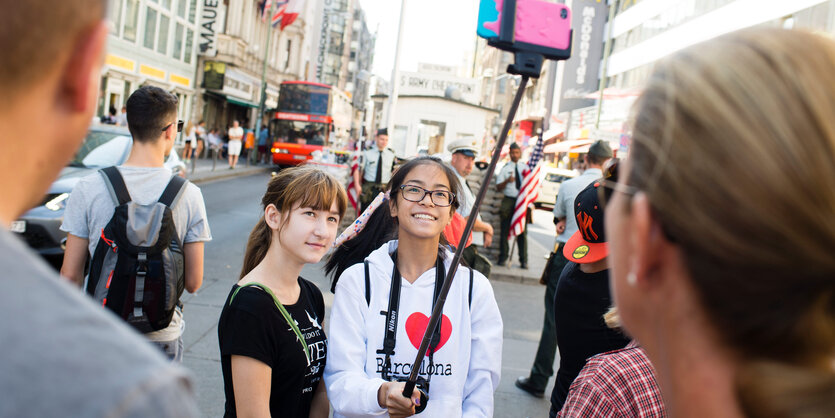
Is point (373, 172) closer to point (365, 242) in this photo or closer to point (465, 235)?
point (365, 242)

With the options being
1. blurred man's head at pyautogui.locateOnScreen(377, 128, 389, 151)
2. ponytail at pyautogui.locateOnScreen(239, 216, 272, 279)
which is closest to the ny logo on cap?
ponytail at pyautogui.locateOnScreen(239, 216, 272, 279)

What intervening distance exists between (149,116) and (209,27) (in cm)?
3114

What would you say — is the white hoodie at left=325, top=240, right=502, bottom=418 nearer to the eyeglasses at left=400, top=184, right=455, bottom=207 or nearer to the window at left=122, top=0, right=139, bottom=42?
the eyeglasses at left=400, top=184, right=455, bottom=207

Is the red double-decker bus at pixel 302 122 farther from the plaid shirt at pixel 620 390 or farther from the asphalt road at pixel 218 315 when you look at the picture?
the plaid shirt at pixel 620 390

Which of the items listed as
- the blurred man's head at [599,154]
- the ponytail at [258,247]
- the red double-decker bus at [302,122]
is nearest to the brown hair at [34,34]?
the ponytail at [258,247]

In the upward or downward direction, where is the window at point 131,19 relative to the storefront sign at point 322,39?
downward

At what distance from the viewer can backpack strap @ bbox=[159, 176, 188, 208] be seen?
3000mm

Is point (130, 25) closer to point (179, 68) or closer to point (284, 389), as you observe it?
point (179, 68)

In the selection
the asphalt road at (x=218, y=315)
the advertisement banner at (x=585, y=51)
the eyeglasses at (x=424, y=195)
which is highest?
the advertisement banner at (x=585, y=51)

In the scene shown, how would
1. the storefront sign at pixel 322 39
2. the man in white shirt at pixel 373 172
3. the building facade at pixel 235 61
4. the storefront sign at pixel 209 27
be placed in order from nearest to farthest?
the man in white shirt at pixel 373 172 → the storefront sign at pixel 209 27 → the building facade at pixel 235 61 → the storefront sign at pixel 322 39

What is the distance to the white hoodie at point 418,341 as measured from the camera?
2.45 meters

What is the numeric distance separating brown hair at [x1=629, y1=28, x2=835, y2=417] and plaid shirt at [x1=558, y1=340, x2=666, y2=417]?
0.87 metres

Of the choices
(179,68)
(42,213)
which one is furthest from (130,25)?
(42,213)

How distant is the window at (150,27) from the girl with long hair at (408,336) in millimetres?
26695
